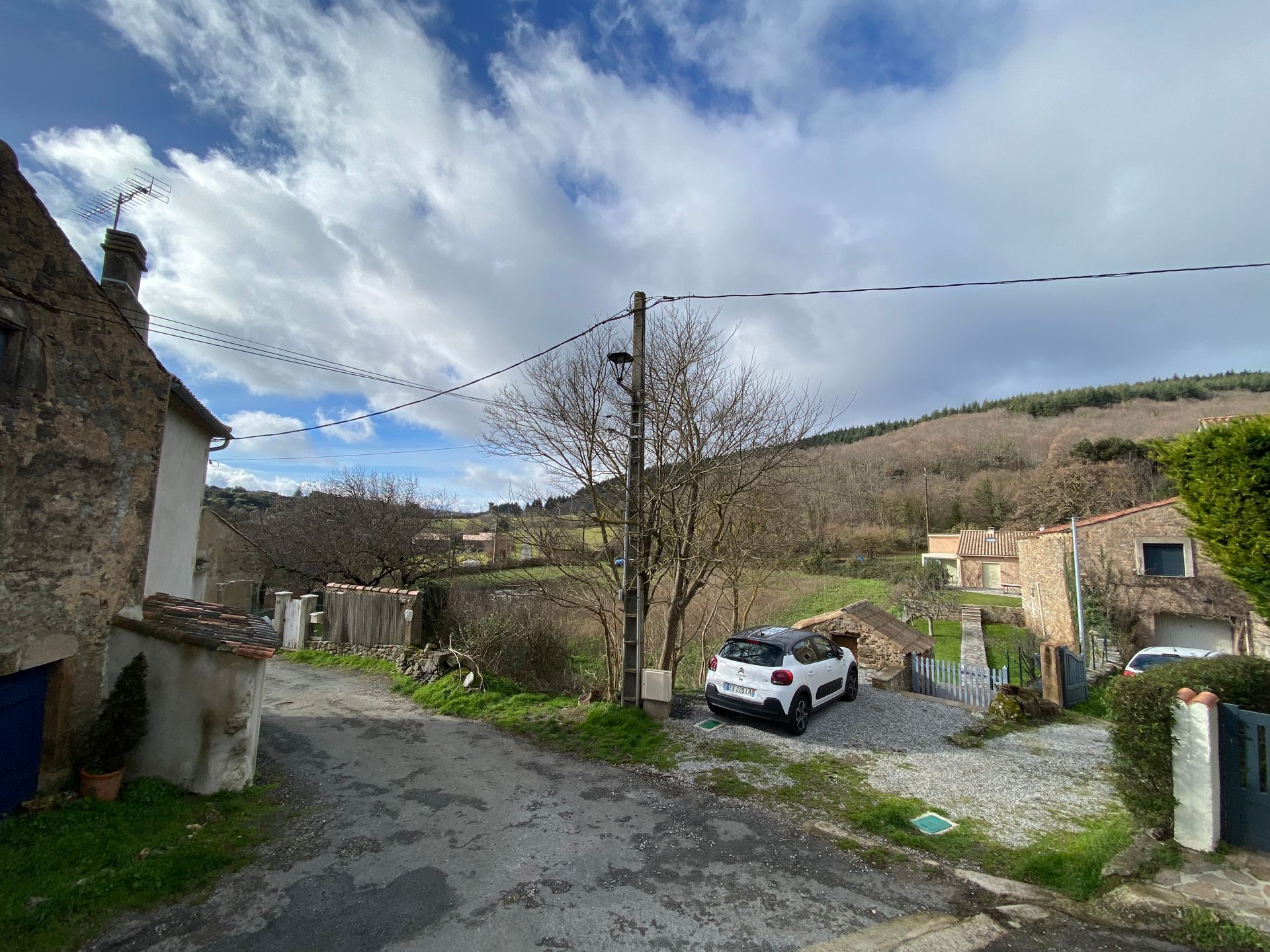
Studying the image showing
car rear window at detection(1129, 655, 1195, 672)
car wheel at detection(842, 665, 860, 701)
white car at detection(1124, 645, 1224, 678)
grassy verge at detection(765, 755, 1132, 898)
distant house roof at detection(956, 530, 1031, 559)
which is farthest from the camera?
distant house roof at detection(956, 530, 1031, 559)

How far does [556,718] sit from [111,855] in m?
5.54

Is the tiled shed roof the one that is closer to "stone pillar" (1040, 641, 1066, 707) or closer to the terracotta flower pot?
"stone pillar" (1040, 641, 1066, 707)

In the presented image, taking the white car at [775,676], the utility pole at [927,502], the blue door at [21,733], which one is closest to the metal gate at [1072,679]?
the white car at [775,676]

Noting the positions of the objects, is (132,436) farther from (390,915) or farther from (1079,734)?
(1079,734)

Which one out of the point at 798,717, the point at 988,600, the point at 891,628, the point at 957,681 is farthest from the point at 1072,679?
the point at 988,600

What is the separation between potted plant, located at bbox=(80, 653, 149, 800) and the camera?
5482mm

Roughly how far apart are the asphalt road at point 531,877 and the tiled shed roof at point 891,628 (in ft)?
37.9

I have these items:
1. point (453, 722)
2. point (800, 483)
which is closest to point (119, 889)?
point (453, 722)

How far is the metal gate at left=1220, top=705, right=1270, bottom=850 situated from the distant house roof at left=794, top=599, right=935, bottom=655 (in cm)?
1145

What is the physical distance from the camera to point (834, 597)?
30.4m

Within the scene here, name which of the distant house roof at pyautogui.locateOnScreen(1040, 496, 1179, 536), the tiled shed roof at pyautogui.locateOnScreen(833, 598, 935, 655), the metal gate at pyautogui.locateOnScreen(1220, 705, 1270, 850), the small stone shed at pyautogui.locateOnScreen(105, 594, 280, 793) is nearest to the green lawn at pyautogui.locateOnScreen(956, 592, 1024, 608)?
the distant house roof at pyautogui.locateOnScreen(1040, 496, 1179, 536)

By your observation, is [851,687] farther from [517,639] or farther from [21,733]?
[21,733]

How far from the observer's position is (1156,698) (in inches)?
183

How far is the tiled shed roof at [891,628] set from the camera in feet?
52.7
